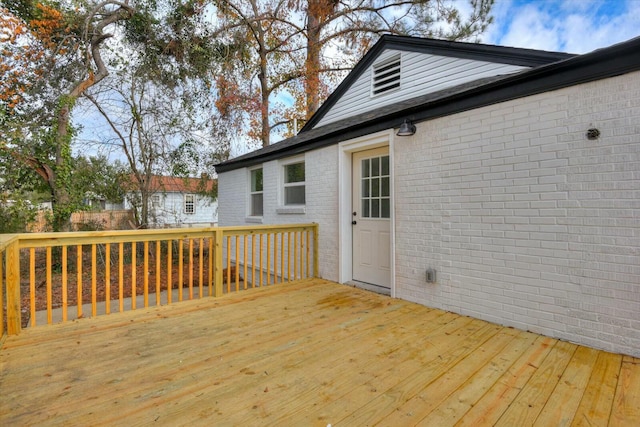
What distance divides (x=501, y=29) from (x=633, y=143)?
797 centimetres

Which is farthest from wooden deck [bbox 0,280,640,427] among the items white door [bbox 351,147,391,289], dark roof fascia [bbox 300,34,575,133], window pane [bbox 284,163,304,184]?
dark roof fascia [bbox 300,34,575,133]

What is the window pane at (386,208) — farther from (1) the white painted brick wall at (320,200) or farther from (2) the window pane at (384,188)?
(1) the white painted brick wall at (320,200)

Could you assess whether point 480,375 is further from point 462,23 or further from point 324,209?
point 462,23

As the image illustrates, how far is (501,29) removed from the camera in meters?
8.29

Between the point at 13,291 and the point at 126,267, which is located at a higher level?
the point at 13,291

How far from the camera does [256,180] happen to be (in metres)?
7.26

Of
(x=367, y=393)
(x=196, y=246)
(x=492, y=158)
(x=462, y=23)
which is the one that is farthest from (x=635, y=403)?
(x=196, y=246)

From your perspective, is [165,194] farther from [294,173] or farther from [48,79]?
[294,173]

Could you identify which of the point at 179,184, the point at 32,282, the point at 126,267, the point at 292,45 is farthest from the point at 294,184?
the point at 292,45

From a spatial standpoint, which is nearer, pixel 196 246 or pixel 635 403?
pixel 635 403

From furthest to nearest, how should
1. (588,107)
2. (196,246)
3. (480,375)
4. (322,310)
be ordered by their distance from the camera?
(196,246) < (322,310) < (588,107) < (480,375)

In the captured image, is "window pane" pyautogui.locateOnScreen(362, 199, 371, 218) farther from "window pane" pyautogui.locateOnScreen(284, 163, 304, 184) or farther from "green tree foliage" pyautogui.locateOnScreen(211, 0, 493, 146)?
"green tree foliage" pyautogui.locateOnScreen(211, 0, 493, 146)

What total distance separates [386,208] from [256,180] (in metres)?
3.93

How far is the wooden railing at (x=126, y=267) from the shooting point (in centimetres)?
279
